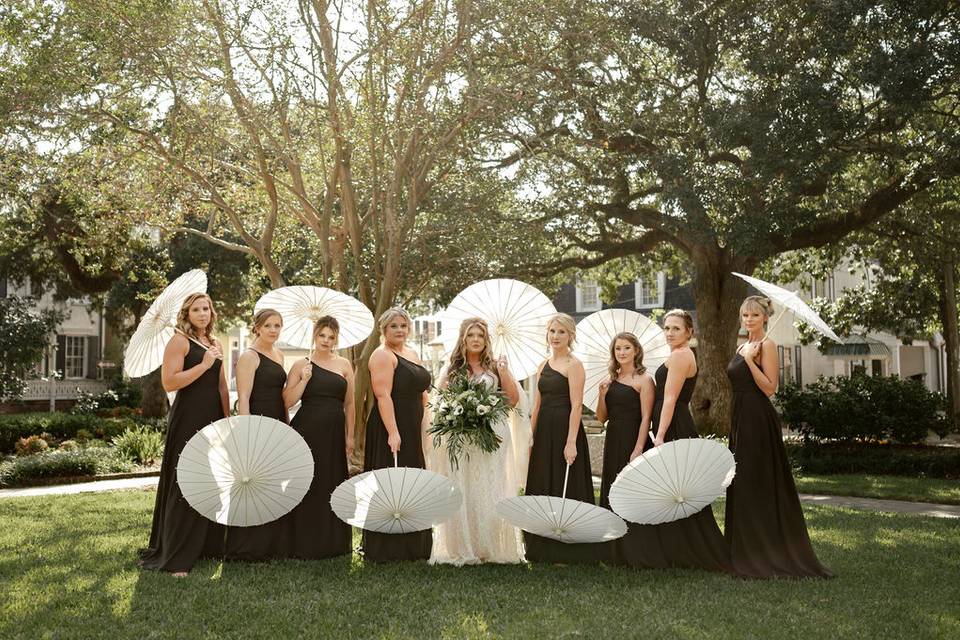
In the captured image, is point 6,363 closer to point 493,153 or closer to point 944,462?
point 493,153

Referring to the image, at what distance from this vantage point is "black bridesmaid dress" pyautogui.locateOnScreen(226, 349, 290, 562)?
7109 millimetres

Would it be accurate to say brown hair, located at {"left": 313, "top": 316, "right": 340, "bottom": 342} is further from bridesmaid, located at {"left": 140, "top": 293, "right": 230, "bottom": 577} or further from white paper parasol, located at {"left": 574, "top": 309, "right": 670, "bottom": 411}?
white paper parasol, located at {"left": 574, "top": 309, "right": 670, "bottom": 411}

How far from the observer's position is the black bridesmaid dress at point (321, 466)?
723cm

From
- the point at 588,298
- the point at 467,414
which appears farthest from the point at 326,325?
the point at 588,298

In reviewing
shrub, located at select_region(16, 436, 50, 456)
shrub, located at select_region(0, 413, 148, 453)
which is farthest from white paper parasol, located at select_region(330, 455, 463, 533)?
shrub, located at select_region(0, 413, 148, 453)

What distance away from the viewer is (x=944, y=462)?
558 inches

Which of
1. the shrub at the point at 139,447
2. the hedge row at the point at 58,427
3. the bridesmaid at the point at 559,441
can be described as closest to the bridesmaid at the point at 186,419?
the bridesmaid at the point at 559,441

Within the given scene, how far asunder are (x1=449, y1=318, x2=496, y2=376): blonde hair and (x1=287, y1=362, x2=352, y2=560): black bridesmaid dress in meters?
1.00

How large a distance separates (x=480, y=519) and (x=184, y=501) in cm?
239

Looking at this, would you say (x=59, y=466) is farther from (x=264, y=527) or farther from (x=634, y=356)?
(x=634, y=356)

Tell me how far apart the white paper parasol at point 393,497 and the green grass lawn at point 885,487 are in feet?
26.8

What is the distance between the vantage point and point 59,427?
19.2 meters

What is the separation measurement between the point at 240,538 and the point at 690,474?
12.2 ft

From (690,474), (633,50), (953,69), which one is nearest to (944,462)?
(953,69)
